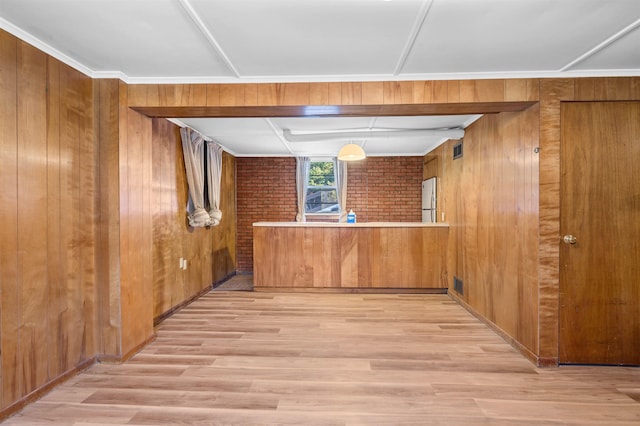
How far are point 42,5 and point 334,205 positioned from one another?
584 centimetres

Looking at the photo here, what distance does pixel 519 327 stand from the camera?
303cm

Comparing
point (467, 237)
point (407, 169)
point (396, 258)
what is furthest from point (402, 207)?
point (467, 237)

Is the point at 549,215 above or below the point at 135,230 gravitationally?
above

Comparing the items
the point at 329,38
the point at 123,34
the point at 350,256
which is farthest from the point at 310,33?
the point at 350,256

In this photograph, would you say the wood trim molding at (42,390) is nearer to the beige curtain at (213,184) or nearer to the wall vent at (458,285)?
the beige curtain at (213,184)

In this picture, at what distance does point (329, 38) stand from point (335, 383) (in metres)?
2.46

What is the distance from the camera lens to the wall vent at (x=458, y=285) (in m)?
4.46

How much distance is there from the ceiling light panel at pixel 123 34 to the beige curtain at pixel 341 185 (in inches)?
172

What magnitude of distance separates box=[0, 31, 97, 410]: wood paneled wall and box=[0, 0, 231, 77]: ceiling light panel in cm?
20

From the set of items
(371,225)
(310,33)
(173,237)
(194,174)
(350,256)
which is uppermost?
(310,33)

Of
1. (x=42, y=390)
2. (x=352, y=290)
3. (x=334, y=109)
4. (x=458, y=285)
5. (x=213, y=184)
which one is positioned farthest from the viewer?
(x=213, y=184)

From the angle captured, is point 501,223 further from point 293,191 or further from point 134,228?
point 293,191

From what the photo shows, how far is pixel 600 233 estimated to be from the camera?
2719 millimetres

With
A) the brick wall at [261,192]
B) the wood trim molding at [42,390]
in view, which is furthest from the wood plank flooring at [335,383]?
the brick wall at [261,192]
